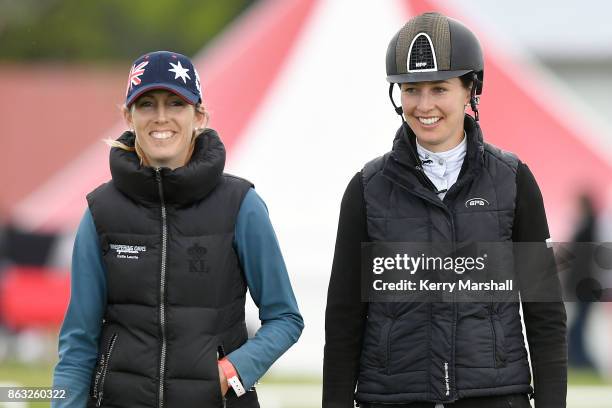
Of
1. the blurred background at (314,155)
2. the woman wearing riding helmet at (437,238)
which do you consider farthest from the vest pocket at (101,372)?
the blurred background at (314,155)

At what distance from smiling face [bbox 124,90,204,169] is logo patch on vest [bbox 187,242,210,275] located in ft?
0.95

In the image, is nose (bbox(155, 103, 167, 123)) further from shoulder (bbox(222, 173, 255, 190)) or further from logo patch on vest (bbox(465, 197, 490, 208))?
logo patch on vest (bbox(465, 197, 490, 208))

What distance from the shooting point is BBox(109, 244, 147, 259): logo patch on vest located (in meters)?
3.87

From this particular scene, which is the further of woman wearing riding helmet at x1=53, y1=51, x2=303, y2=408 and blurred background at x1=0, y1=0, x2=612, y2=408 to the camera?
blurred background at x1=0, y1=0, x2=612, y2=408

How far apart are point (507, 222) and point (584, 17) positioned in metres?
28.4

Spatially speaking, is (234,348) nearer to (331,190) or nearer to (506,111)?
(331,190)

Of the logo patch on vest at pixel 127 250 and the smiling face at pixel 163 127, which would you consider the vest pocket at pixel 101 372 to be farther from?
the smiling face at pixel 163 127

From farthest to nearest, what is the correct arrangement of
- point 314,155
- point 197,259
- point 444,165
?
point 314,155 → point 444,165 → point 197,259

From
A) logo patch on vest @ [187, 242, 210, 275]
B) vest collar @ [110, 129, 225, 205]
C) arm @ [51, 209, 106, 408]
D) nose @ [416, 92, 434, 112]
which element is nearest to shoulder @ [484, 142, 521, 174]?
nose @ [416, 92, 434, 112]

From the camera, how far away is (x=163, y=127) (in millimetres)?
3965

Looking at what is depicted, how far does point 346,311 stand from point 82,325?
0.82 m

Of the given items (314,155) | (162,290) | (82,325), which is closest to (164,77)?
(162,290)

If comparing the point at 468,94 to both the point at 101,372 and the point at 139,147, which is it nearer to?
the point at 139,147

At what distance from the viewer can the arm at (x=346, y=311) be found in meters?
3.94
